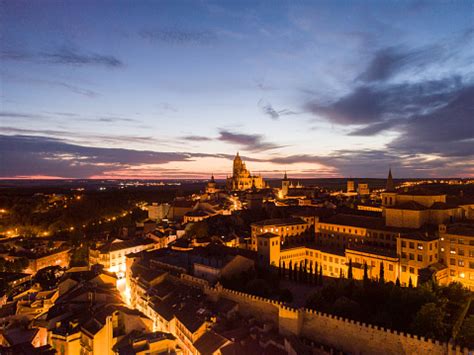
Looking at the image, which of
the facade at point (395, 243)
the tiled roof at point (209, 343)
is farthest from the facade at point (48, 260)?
the tiled roof at point (209, 343)

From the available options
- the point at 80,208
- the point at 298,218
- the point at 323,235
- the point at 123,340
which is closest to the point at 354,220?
the point at 323,235

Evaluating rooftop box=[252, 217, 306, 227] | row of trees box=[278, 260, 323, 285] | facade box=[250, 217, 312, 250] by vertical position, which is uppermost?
rooftop box=[252, 217, 306, 227]

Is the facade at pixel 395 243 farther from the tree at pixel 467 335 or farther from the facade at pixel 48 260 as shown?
the facade at pixel 48 260

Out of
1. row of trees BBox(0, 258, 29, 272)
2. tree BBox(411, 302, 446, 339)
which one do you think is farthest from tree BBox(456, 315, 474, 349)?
row of trees BBox(0, 258, 29, 272)

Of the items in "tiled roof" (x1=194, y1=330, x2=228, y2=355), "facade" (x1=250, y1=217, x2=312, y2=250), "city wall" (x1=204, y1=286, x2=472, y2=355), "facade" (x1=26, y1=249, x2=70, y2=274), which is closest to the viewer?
"city wall" (x1=204, y1=286, x2=472, y2=355)

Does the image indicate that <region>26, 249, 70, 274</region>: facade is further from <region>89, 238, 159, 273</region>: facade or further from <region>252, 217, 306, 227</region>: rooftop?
<region>252, 217, 306, 227</region>: rooftop
